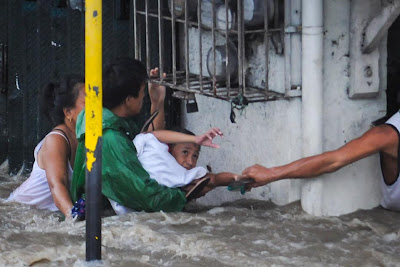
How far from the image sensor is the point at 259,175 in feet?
18.1

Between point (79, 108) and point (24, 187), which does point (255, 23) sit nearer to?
point (79, 108)

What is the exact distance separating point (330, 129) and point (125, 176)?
1174 millimetres

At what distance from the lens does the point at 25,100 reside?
765cm

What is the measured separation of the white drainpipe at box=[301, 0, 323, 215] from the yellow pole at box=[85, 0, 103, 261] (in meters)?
1.44

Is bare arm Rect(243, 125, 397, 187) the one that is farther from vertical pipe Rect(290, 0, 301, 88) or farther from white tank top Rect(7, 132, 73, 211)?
white tank top Rect(7, 132, 73, 211)

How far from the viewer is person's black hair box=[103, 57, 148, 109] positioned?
5.67 meters

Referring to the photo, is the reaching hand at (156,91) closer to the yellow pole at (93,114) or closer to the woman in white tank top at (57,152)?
the woman in white tank top at (57,152)

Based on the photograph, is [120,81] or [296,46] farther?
[120,81]

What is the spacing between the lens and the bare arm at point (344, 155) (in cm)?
538

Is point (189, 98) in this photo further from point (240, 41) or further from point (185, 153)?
point (240, 41)

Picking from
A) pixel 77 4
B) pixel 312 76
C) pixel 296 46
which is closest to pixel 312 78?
pixel 312 76

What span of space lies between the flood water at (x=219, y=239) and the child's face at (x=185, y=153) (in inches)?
11.7

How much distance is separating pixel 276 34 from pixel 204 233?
4.05 ft

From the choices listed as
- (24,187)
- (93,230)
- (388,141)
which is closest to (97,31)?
(93,230)
